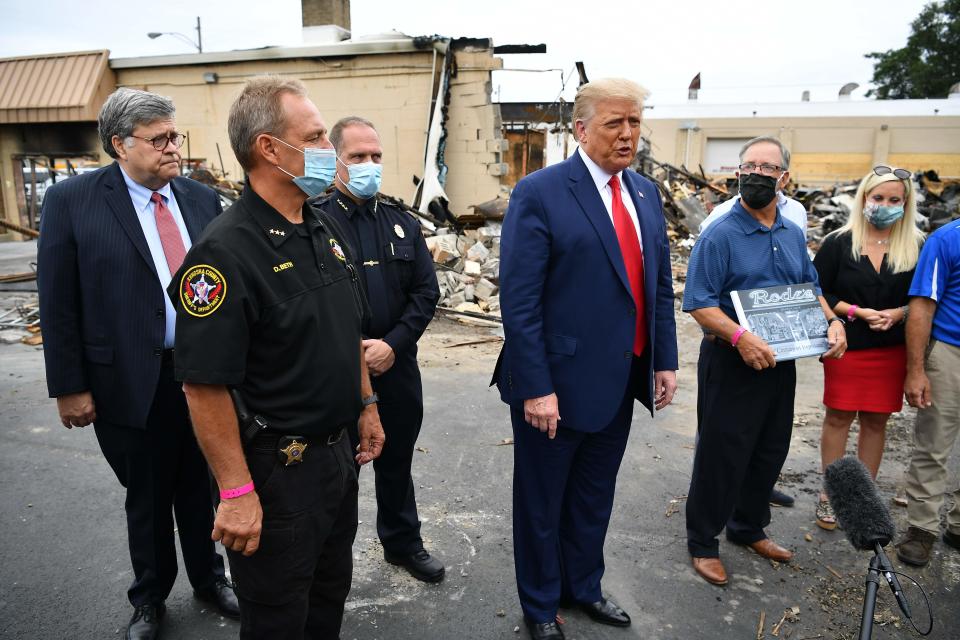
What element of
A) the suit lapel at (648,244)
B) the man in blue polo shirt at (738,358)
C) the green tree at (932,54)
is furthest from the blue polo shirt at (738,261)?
the green tree at (932,54)

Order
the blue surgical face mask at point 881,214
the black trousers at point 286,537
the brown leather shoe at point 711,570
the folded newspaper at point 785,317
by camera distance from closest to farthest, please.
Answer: the black trousers at point 286,537
the folded newspaper at point 785,317
the brown leather shoe at point 711,570
the blue surgical face mask at point 881,214

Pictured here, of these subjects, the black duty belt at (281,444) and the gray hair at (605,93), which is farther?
the gray hair at (605,93)

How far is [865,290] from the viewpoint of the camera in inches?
140

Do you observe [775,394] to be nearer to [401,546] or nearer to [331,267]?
[401,546]

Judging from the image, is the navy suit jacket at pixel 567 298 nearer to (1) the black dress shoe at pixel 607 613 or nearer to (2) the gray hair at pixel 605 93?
(2) the gray hair at pixel 605 93

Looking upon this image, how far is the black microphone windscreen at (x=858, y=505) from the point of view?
1.68m

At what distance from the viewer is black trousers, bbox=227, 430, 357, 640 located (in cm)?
188

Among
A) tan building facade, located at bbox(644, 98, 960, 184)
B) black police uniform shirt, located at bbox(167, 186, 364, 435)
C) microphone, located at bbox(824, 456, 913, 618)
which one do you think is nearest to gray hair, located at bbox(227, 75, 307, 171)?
black police uniform shirt, located at bbox(167, 186, 364, 435)

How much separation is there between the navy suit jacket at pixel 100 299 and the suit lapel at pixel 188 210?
228 mm

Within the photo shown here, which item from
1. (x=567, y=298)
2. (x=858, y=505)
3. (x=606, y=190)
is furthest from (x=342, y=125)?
(x=858, y=505)

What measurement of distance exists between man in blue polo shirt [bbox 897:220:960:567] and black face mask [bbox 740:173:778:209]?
1031 millimetres

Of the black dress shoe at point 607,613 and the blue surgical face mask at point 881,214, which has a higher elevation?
the blue surgical face mask at point 881,214

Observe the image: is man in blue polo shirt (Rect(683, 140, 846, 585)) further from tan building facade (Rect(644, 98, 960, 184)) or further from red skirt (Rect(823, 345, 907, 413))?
tan building facade (Rect(644, 98, 960, 184))

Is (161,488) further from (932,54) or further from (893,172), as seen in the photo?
(932,54)
